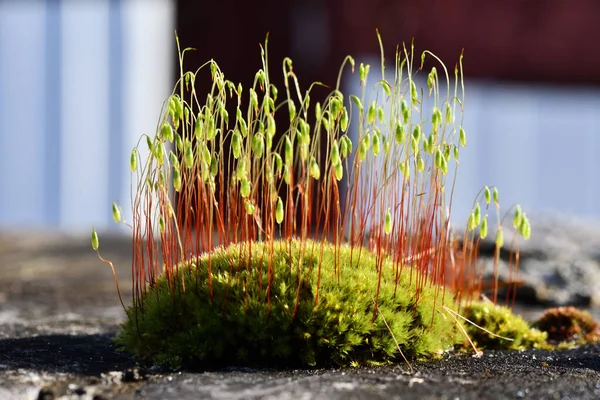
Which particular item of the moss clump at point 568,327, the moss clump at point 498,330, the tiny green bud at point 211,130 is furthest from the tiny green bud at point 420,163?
the moss clump at point 568,327

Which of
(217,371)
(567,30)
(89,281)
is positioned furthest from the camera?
(567,30)

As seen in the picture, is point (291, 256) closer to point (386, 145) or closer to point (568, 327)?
point (386, 145)

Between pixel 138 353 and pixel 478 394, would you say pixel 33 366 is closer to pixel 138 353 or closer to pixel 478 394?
pixel 138 353

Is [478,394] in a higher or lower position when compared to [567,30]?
lower

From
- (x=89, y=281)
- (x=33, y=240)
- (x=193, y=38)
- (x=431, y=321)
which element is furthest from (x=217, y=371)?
(x=193, y=38)

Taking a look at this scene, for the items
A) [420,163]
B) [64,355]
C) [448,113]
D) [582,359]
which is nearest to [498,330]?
[582,359]

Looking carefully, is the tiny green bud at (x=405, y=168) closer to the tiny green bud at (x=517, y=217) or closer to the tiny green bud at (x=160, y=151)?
the tiny green bud at (x=517, y=217)

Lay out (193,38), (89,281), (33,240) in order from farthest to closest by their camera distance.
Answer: (193,38) < (33,240) < (89,281)
